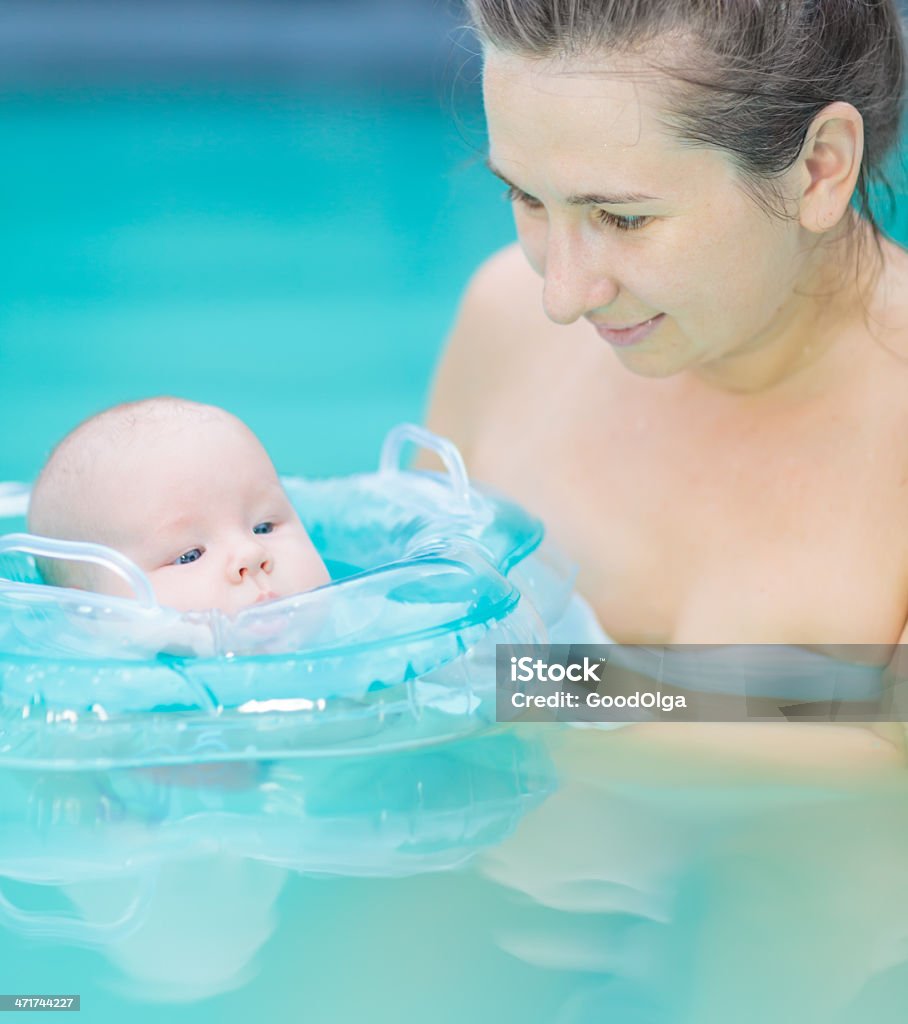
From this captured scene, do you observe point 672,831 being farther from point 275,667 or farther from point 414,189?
point 414,189

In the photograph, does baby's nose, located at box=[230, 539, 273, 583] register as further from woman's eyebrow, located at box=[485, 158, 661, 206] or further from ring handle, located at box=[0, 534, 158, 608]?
woman's eyebrow, located at box=[485, 158, 661, 206]

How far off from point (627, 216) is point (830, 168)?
0.75 feet

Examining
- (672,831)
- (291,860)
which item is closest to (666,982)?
(672,831)

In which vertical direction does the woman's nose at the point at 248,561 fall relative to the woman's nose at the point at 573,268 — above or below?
below

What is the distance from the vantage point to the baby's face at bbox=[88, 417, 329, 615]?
156 cm

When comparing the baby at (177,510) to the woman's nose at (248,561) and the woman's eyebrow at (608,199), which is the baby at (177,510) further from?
the woman's eyebrow at (608,199)

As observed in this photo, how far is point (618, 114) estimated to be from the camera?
1.46 meters

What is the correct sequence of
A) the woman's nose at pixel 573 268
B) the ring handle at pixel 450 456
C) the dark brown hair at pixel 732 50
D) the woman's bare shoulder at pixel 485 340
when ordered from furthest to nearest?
the woman's bare shoulder at pixel 485 340, the ring handle at pixel 450 456, the woman's nose at pixel 573 268, the dark brown hair at pixel 732 50

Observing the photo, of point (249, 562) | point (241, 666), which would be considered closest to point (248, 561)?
point (249, 562)

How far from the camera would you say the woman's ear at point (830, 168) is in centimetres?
153

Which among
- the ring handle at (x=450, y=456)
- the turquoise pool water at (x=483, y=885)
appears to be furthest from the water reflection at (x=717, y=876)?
the ring handle at (x=450, y=456)

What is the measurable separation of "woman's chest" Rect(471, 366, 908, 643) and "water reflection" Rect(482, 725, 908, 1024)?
15 cm

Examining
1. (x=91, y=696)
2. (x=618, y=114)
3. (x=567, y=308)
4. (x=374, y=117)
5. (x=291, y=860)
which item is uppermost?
(x=374, y=117)

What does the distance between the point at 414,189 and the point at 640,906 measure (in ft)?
11.5
